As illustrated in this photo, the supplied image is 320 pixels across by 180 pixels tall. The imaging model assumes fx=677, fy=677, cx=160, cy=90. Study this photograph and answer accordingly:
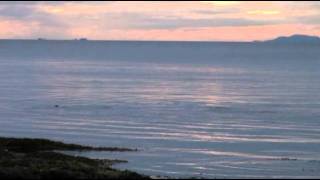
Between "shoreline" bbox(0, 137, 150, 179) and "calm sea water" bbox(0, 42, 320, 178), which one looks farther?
"calm sea water" bbox(0, 42, 320, 178)

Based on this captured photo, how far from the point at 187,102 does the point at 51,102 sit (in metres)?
12.9

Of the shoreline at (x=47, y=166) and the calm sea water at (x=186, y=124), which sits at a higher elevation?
the calm sea water at (x=186, y=124)

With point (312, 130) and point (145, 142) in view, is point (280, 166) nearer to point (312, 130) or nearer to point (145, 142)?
point (145, 142)

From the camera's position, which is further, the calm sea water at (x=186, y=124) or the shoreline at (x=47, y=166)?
the calm sea water at (x=186, y=124)

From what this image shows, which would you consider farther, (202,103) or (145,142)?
(202,103)

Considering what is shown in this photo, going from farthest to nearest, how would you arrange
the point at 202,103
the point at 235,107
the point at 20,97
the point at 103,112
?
1. the point at 20,97
2. the point at 202,103
3. the point at 235,107
4. the point at 103,112

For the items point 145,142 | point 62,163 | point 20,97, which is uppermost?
point 20,97

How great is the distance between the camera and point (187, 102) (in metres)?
64.2

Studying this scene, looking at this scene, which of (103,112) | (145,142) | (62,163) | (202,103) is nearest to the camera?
(62,163)

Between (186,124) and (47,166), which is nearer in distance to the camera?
(47,166)

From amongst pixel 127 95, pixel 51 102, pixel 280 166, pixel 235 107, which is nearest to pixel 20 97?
pixel 51 102

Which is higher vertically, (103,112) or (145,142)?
(103,112)

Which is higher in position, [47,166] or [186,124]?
[186,124]

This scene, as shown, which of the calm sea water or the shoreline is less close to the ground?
the calm sea water
